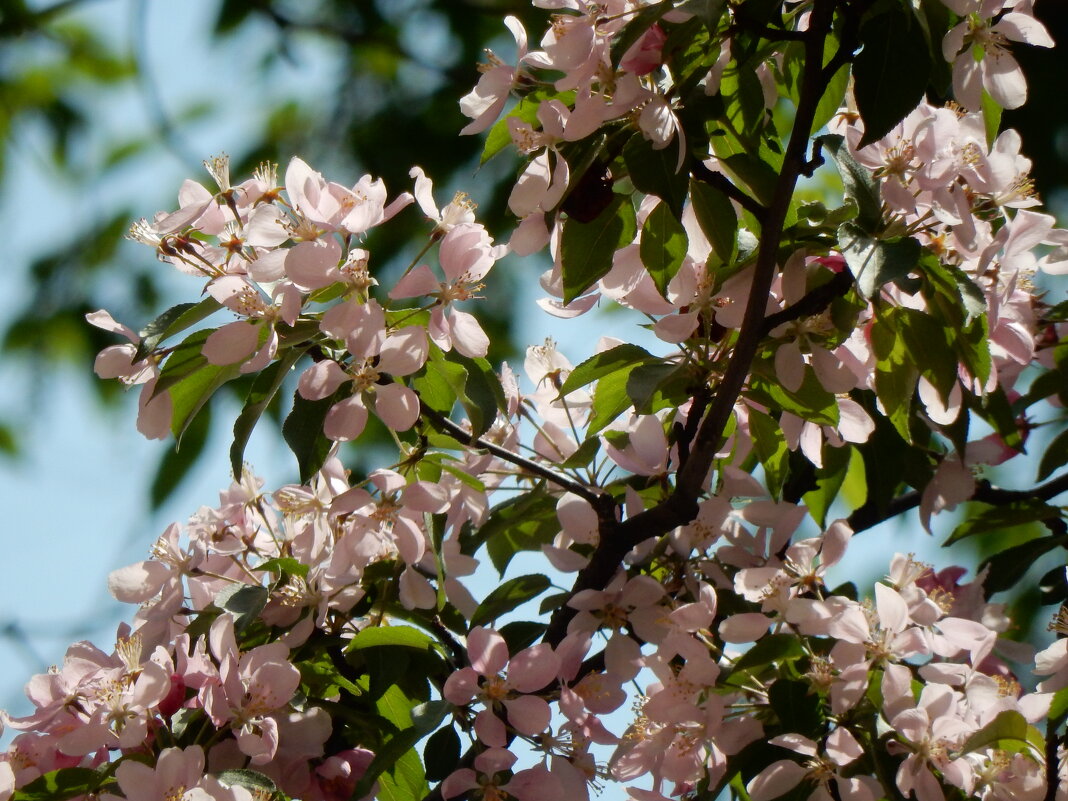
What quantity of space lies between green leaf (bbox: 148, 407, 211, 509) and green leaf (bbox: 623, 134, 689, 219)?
1.15 metres

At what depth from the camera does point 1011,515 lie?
1206 mm

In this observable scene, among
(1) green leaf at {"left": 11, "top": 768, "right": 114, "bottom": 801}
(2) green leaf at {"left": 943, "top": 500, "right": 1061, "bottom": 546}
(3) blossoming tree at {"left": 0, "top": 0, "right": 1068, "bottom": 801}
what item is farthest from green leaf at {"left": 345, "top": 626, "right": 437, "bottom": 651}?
(2) green leaf at {"left": 943, "top": 500, "right": 1061, "bottom": 546}

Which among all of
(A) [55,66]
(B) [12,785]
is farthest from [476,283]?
(A) [55,66]

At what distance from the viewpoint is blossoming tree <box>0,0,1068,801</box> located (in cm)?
83

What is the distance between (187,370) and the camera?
2.94 feet

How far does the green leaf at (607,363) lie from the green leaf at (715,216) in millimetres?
115

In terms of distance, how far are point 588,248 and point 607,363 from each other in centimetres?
11

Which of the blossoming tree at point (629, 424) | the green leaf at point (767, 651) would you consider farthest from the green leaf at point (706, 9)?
the green leaf at point (767, 651)

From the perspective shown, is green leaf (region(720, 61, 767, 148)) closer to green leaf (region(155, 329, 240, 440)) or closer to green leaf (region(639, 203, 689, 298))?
green leaf (region(639, 203, 689, 298))

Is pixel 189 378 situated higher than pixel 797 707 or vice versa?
pixel 189 378

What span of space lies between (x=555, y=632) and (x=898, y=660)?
0.92 ft

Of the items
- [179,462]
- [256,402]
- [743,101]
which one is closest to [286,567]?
[256,402]

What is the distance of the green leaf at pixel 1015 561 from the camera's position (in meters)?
1.19

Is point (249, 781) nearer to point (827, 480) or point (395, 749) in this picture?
point (395, 749)
